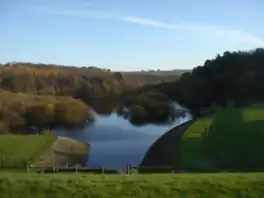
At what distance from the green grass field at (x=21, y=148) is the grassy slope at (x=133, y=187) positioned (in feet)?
35.7

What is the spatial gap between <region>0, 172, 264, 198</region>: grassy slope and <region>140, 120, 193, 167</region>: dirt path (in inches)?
399

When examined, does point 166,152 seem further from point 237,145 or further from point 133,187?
point 133,187

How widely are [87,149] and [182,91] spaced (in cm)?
2987

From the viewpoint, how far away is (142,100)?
190 feet

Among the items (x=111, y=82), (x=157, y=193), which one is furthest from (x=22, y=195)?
(x=111, y=82)

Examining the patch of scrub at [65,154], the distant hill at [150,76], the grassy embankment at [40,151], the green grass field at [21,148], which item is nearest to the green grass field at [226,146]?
the patch of scrub at [65,154]

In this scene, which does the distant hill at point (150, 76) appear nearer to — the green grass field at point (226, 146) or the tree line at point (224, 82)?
the tree line at point (224, 82)

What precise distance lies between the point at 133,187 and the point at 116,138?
27925 mm

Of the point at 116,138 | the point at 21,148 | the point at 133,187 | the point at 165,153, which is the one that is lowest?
the point at 116,138

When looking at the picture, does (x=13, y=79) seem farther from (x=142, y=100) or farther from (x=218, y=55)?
(x=218, y=55)

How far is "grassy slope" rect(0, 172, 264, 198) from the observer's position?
13867mm

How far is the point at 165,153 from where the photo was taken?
2997cm

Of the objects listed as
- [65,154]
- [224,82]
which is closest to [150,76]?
[224,82]

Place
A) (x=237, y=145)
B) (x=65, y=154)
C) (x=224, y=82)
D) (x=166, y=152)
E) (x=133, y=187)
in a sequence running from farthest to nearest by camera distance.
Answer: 1. (x=224, y=82)
2. (x=65, y=154)
3. (x=166, y=152)
4. (x=237, y=145)
5. (x=133, y=187)
